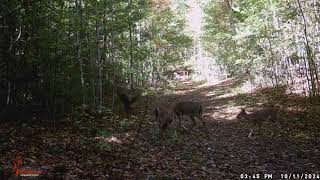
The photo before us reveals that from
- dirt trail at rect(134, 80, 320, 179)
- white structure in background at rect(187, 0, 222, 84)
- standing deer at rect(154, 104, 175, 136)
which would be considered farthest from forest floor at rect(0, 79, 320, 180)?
white structure in background at rect(187, 0, 222, 84)

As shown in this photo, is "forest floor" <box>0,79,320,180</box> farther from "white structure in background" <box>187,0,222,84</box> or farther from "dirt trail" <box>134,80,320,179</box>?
"white structure in background" <box>187,0,222,84</box>

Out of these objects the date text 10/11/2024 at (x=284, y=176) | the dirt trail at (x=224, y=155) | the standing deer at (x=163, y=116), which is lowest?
the date text 10/11/2024 at (x=284, y=176)

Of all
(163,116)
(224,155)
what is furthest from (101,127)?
(224,155)

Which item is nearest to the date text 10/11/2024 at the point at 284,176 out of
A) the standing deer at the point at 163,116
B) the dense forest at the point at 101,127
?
the dense forest at the point at 101,127

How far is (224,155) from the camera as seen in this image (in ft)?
30.6

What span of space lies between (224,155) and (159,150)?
5.85 feet

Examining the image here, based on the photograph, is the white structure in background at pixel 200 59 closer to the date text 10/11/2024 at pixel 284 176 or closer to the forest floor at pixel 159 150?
the forest floor at pixel 159 150

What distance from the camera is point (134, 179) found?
6.71 metres

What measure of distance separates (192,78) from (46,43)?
146 ft

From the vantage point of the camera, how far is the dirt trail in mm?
7695

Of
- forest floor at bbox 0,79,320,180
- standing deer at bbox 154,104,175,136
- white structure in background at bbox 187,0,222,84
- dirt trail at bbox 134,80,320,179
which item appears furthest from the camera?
white structure in background at bbox 187,0,222,84

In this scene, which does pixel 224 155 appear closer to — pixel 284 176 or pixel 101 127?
pixel 284 176

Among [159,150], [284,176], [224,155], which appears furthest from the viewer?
[159,150]

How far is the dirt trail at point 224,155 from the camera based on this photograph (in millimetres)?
7695
